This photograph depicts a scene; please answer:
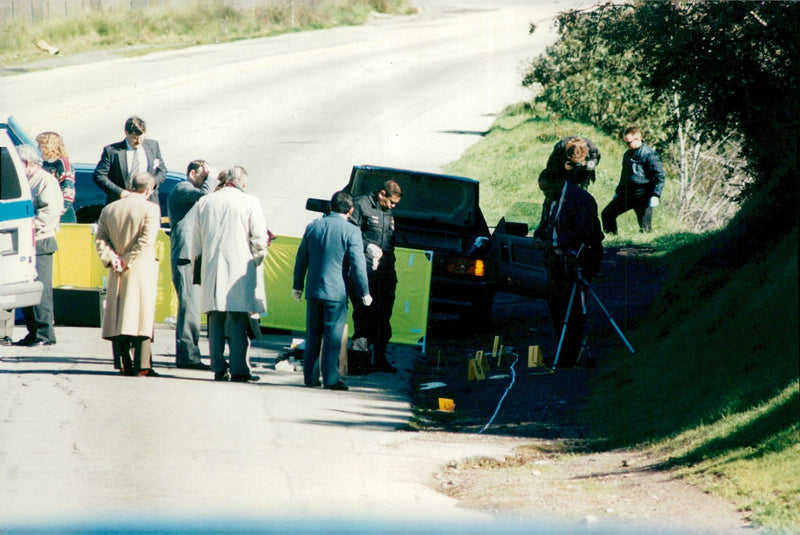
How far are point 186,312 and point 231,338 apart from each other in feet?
2.17

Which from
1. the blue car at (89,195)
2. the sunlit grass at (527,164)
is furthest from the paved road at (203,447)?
the sunlit grass at (527,164)

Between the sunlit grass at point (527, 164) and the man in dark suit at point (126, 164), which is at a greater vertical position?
the man in dark suit at point (126, 164)

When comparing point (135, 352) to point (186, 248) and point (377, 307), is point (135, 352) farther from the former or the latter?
point (377, 307)

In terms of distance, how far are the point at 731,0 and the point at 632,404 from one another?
468 cm

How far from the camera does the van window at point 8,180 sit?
410 inches

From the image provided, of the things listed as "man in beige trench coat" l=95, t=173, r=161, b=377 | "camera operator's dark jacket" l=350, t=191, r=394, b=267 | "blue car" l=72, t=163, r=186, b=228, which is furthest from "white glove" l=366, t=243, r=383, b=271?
"blue car" l=72, t=163, r=186, b=228

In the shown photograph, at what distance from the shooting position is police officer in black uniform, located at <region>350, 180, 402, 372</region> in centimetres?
1109

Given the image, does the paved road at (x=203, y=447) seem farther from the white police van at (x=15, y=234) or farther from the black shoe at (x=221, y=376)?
the white police van at (x=15, y=234)

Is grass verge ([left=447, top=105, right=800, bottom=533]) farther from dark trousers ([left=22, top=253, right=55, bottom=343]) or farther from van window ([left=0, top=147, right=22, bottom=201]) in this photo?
van window ([left=0, top=147, right=22, bottom=201])

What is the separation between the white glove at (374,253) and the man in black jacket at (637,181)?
6.99 metres

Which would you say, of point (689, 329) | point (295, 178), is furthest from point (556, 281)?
point (295, 178)

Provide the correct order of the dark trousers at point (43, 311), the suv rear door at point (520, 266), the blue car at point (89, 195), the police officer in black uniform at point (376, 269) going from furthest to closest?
the blue car at point (89, 195) → the suv rear door at point (520, 266) → the police officer in black uniform at point (376, 269) → the dark trousers at point (43, 311)

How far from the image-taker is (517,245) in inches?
531

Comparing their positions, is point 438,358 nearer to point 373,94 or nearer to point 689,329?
point 689,329
